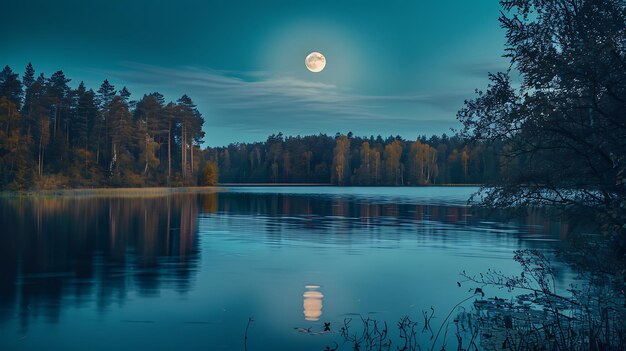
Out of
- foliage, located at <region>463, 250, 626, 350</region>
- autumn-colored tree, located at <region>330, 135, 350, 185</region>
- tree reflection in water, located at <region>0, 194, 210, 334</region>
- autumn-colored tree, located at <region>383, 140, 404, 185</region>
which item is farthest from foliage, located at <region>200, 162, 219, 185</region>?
foliage, located at <region>463, 250, 626, 350</region>

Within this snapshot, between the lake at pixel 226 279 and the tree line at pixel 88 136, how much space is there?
159 ft

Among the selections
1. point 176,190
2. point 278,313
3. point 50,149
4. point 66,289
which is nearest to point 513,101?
point 278,313

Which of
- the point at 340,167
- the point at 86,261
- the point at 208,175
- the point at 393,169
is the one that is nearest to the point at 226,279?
the point at 86,261

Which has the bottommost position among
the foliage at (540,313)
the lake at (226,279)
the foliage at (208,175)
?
the lake at (226,279)

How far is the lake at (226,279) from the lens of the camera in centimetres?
1236

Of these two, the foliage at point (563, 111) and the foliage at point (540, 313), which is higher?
the foliage at point (563, 111)

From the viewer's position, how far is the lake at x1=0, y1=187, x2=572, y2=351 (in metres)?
12.4

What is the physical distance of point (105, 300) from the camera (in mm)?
15195

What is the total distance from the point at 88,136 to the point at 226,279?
92.5 metres

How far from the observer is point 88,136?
102 metres

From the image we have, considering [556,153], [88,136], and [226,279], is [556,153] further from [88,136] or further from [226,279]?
[88,136]

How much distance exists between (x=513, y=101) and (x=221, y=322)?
8895mm

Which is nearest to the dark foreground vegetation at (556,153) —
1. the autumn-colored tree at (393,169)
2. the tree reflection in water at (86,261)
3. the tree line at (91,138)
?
the tree reflection in water at (86,261)

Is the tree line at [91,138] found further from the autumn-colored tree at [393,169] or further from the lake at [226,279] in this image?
the autumn-colored tree at [393,169]
